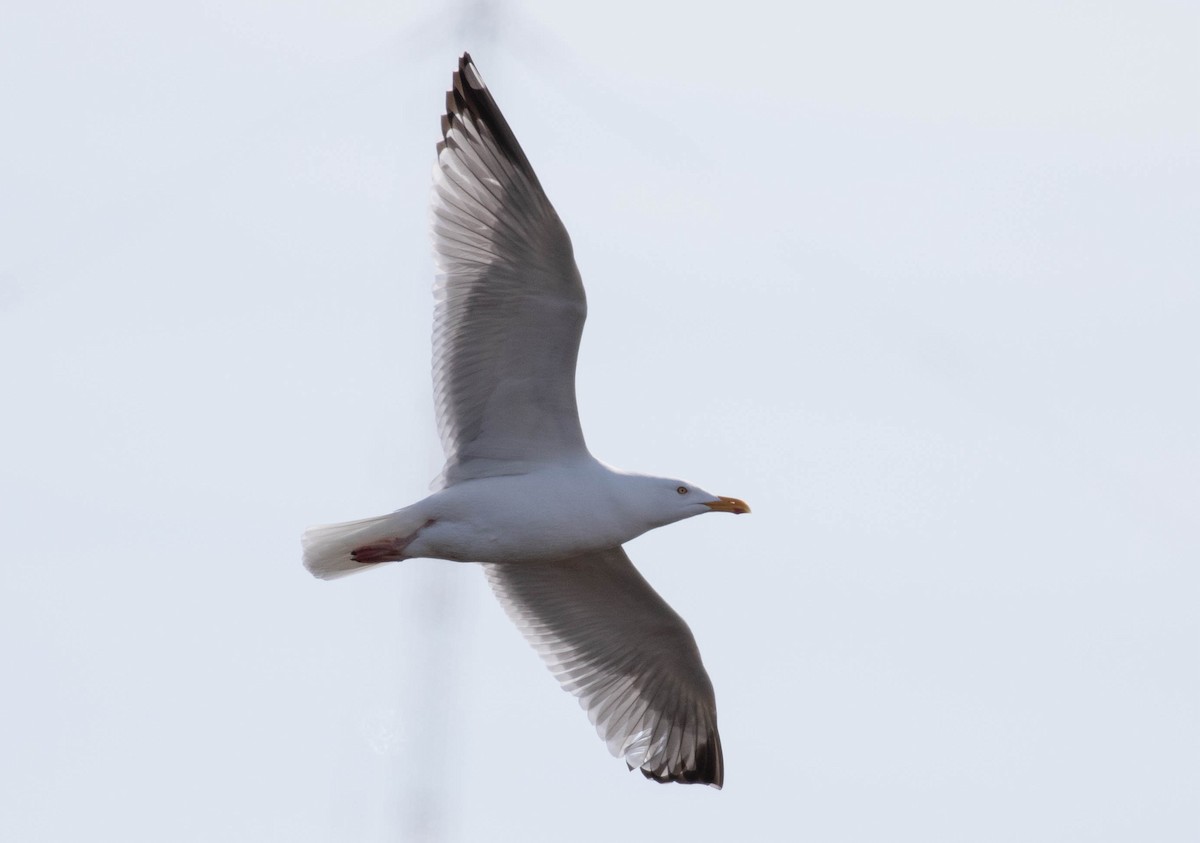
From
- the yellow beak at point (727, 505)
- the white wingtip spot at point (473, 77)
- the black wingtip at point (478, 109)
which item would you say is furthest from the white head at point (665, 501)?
the white wingtip spot at point (473, 77)

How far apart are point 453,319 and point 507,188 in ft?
2.54

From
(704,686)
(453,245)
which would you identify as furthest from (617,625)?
(453,245)

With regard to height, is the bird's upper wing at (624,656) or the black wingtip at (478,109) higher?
the black wingtip at (478,109)

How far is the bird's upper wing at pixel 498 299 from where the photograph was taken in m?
12.7

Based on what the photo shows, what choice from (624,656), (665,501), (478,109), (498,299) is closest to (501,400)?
(498,299)

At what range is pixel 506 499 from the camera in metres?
12.9

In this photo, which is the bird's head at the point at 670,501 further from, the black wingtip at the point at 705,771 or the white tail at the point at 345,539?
the black wingtip at the point at 705,771

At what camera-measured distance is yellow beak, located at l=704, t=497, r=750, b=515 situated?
43.3 feet

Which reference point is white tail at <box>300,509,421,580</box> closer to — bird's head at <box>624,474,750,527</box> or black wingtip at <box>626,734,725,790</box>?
bird's head at <box>624,474,750,527</box>

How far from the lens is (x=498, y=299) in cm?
1282

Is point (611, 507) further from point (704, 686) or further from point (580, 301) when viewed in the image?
point (704, 686)

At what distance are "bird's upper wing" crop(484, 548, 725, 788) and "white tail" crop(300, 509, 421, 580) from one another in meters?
1.50

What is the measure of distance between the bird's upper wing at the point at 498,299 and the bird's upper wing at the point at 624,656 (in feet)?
3.99

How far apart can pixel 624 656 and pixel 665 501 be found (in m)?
1.90
